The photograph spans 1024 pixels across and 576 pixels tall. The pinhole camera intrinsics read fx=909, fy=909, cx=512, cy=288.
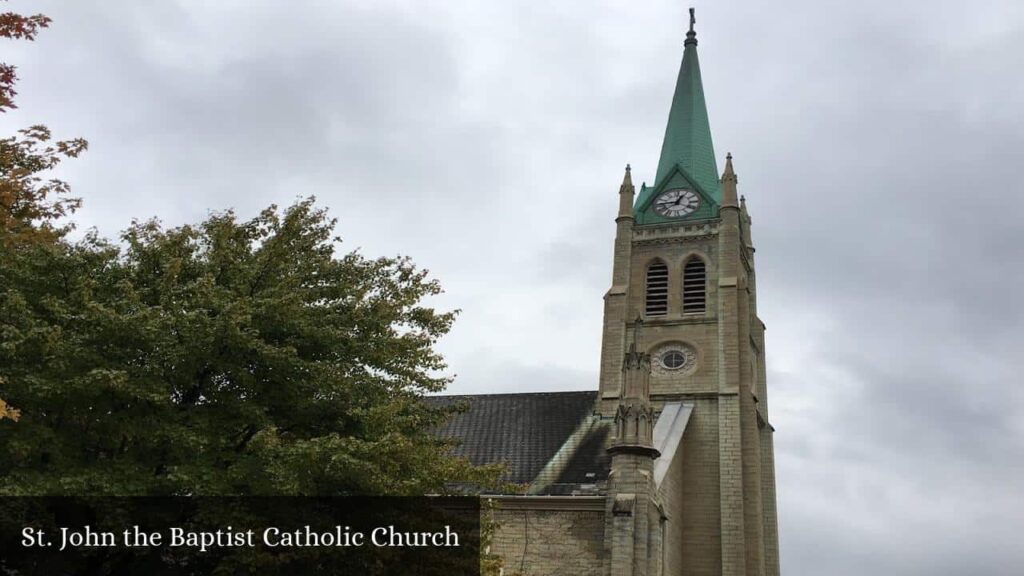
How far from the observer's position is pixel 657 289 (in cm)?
3681

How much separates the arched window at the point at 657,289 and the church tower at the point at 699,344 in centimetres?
4

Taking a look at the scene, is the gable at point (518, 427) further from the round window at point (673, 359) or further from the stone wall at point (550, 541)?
the round window at point (673, 359)

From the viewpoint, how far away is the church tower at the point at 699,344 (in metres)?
30.6

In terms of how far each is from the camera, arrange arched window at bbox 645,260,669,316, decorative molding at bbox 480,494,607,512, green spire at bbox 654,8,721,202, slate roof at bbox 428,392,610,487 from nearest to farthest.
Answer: decorative molding at bbox 480,494,607,512 < slate roof at bbox 428,392,610,487 < arched window at bbox 645,260,669,316 < green spire at bbox 654,8,721,202

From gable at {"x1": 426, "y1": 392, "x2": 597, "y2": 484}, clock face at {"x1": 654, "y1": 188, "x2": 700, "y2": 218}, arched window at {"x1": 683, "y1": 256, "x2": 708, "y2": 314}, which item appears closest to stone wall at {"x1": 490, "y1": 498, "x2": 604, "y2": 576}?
gable at {"x1": 426, "y1": 392, "x2": 597, "y2": 484}

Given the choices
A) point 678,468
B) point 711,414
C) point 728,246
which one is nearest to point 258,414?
point 678,468

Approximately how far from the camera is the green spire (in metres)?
39.9

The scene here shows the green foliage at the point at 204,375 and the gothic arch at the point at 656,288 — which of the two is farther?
the gothic arch at the point at 656,288

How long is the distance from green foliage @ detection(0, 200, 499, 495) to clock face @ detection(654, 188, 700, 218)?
23442 mm

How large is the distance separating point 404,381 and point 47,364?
593cm

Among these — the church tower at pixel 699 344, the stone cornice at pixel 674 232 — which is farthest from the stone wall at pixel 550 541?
the stone cornice at pixel 674 232

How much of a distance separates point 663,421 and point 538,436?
449 cm

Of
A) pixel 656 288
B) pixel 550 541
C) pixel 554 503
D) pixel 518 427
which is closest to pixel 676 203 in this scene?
pixel 656 288

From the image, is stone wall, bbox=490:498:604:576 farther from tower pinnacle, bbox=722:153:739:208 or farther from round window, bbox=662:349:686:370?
tower pinnacle, bbox=722:153:739:208
